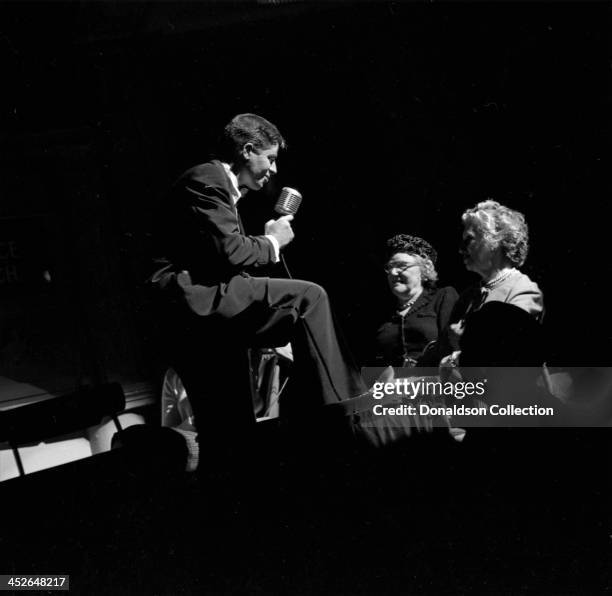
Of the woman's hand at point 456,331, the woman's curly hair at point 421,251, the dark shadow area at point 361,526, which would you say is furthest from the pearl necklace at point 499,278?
the dark shadow area at point 361,526

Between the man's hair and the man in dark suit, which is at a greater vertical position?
the man's hair

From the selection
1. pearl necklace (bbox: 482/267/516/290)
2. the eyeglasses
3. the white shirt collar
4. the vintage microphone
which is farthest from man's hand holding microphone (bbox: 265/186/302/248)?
pearl necklace (bbox: 482/267/516/290)

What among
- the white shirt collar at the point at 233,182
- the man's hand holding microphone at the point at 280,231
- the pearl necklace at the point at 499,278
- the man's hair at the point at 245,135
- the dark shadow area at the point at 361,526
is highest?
the man's hair at the point at 245,135

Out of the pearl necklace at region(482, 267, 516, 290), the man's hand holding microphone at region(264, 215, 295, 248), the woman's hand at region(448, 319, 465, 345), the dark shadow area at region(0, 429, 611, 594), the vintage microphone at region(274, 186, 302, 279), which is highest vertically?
the vintage microphone at region(274, 186, 302, 279)

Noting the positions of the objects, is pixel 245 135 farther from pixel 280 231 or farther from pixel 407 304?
pixel 407 304

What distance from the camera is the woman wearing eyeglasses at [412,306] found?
3213 millimetres

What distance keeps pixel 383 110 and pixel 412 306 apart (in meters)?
1.00

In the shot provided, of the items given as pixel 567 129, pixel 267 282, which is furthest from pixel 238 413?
pixel 567 129

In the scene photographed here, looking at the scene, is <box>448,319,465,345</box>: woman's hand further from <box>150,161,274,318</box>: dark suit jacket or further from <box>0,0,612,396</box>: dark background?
<box>150,161,274,318</box>: dark suit jacket

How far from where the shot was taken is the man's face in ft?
9.07

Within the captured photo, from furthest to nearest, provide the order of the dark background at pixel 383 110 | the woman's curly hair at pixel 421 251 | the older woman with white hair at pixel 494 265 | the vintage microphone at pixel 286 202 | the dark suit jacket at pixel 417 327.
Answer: the dark background at pixel 383 110
the woman's curly hair at pixel 421 251
the dark suit jacket at pixel 417 327
the older woman with white hair at pixel 494 265
the vintage microphone at pixel 286 202

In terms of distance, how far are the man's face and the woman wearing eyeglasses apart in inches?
32.4

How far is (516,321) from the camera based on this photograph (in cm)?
296

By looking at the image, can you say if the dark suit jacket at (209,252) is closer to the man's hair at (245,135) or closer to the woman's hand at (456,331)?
the man's hair at (245,135)
